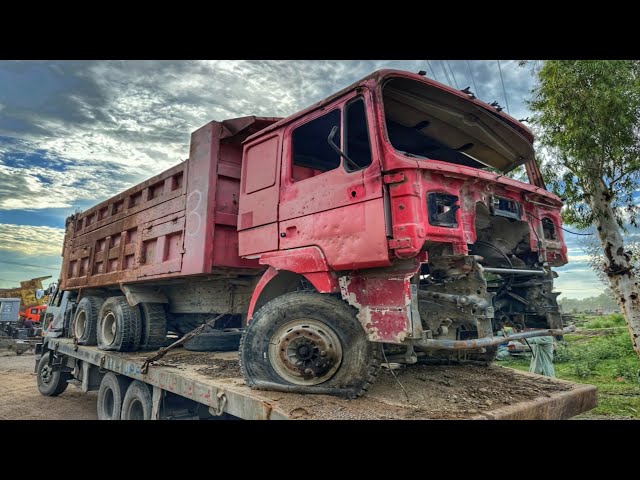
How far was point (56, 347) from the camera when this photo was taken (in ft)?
25.0

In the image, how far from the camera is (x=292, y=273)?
3.66 m

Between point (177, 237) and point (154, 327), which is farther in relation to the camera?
point (154, 327)

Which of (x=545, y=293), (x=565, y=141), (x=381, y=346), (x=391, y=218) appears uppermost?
(x=565, y=141)

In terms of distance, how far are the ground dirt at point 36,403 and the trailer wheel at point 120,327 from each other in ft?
4.73

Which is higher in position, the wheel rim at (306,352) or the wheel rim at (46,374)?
the wheel rim at (306,352)

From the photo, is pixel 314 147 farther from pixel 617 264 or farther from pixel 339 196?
pixel 617 264

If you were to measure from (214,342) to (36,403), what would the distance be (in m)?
4.77

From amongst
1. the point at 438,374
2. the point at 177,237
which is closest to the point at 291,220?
the point at 438,374

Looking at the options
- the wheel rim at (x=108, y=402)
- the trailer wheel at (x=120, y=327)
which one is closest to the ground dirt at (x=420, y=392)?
the trailer wheel at (x=120, y=327)

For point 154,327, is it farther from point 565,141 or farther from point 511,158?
point 565,141

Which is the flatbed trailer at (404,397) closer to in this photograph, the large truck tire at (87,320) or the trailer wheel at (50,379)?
the large truck tire at (87,320)

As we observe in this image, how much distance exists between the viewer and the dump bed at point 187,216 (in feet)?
15.0
